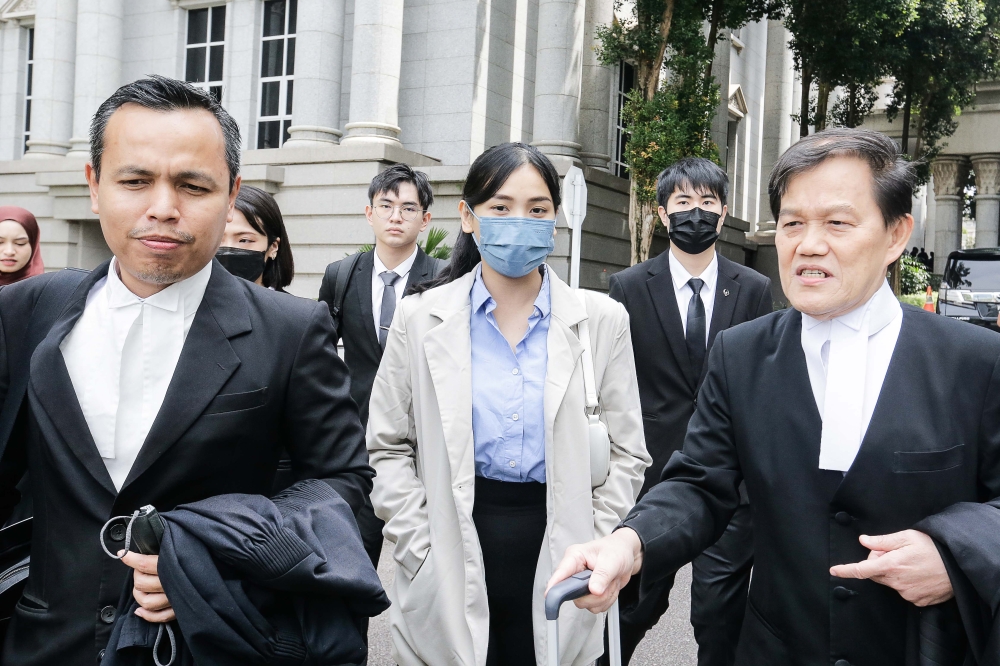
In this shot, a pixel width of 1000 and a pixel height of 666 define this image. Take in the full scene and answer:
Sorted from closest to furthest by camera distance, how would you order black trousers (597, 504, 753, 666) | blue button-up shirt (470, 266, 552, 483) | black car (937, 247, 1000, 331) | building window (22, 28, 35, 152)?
blue button-up shirt (470, 266, 552, 483) → black trousers (597, 504, 753, 666) → black car (937, 247, 1000, 331) → building window (22, 28, 35, 152)

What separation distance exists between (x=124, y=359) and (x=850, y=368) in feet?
5.56

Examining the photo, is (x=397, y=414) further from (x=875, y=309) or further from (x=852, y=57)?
(x=852, y=57)

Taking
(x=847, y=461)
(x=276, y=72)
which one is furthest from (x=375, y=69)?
(x=847, y=461)

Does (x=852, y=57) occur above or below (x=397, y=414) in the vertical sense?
above

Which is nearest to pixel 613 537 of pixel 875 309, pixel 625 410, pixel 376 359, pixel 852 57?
pixel 875 309

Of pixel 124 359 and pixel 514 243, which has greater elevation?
pixel 514 243

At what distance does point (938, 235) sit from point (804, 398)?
41838 mm

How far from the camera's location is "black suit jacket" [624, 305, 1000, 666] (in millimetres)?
2172

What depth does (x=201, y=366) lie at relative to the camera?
2117 millimetres

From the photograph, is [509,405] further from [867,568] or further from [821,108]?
[821,108]

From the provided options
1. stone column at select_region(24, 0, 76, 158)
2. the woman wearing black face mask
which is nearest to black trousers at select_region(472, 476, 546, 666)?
the woman wearing black face mask

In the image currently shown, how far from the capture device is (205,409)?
208cm

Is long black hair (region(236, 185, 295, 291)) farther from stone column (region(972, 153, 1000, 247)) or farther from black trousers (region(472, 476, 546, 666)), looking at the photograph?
stone column (region(972, 153, 1000, 247))

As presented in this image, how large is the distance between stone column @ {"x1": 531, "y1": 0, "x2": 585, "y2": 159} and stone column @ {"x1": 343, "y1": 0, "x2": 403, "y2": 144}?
2.68 meters
